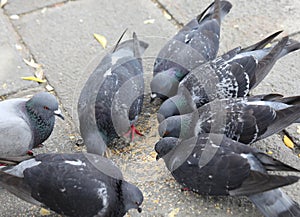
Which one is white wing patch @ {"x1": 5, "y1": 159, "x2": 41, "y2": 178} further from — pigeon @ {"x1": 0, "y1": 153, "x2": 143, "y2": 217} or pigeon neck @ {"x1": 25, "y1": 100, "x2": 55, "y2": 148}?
pigeon neck @ {"x1": 25, "y1": 100, "x2": 55, "y2": 148}

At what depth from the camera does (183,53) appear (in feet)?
18.0

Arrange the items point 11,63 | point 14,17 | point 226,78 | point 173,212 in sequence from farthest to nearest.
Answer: point 14,17 → point 11,63 → point 226,78 → point 173,212

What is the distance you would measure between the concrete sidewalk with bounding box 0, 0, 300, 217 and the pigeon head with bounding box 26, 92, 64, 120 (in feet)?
1.25

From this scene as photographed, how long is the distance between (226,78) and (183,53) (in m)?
0.64

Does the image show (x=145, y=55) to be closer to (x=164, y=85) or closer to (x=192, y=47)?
(x=192, y=47)

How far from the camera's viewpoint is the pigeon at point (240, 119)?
4.50 m

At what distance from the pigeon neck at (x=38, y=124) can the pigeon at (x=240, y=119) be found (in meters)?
1.05

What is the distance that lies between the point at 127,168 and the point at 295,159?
1.56m

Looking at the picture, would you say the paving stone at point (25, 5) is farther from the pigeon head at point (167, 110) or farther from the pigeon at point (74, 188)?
the pigeon at point (74, 188)

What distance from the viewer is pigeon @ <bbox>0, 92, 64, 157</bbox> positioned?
4539 mm

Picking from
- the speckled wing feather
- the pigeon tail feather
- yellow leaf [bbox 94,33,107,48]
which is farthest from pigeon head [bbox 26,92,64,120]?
the pigeon tail feather

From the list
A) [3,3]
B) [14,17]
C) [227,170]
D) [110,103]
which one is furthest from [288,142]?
[3,3]

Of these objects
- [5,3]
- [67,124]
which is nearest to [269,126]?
[67,124]


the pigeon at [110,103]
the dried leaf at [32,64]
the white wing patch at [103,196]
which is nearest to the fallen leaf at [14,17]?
the dried leaf at [32,64]
